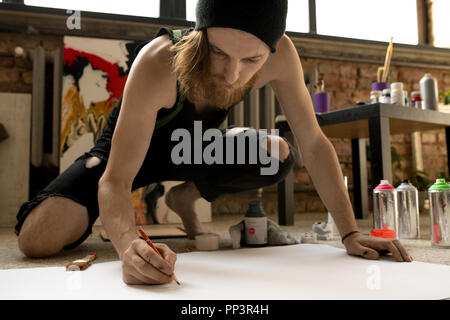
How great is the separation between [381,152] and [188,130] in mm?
884

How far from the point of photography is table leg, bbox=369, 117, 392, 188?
1675 mm

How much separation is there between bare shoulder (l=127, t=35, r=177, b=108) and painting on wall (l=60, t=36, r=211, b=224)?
64.1 inches

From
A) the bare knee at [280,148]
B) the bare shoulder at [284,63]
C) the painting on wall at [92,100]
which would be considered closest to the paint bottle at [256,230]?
the bare knee at [280,148]

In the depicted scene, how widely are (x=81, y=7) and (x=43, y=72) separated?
592 millimetres

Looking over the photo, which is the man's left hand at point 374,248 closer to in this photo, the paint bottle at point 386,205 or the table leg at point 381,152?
the paint bottle at point 386,205

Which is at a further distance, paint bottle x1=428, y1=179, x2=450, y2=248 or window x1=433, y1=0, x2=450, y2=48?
window x1=433, y1=0, x2=450, y2=48

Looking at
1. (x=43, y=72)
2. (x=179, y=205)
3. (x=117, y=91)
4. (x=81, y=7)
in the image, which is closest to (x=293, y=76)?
(x=179, y=205)

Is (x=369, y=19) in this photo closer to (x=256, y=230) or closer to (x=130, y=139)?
(x=256, y=230)

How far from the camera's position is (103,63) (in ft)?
8.70

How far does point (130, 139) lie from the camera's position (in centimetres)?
92

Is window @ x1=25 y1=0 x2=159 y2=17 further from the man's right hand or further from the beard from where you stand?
the man's right hand

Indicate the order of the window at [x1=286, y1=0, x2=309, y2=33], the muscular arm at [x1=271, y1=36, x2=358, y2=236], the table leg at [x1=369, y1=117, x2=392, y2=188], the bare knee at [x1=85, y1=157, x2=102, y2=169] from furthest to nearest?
the window at [x1=286, y1=0, x2=309, y2=33], the table leg at [x1=369, y1=117, x2=392, y2=188], the bare knee at [x1=85, y1=157, x2=102, y2=169], the muscular arm at [x1=271, y1=36, x2=358, y2=236]

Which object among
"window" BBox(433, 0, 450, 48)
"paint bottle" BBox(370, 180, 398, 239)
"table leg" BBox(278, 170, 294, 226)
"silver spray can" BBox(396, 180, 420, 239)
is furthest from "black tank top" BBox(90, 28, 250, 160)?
"window" BBox(433, 0, 450, 48)

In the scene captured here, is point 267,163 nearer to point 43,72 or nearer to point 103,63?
point 103,63
